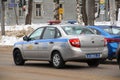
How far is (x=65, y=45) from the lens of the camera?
52.2 ft

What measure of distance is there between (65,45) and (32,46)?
78.5 inches

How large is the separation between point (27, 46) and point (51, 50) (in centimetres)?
156

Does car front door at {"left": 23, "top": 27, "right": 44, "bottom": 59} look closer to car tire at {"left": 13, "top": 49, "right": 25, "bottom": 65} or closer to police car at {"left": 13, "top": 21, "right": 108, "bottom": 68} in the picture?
police car at {"left": 13, "top": 21, "right": 108, "bottom": 68}

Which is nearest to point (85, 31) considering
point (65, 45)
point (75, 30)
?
point (75, 30)

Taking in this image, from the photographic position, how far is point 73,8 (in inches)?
2808

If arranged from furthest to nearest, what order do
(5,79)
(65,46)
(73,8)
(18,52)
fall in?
(73,8) → (18,52) → (65,46) → (5,79)

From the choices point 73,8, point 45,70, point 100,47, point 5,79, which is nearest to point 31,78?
point 5,79

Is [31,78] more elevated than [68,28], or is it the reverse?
[68,28]

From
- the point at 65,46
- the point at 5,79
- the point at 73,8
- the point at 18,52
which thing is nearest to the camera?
the point at 5,79

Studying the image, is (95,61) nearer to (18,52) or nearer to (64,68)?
(64,68)

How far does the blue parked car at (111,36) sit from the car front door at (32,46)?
2.31 meters

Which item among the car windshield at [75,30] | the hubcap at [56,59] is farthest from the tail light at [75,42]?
the hubcap at [56,59]

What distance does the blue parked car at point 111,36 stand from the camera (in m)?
17.2

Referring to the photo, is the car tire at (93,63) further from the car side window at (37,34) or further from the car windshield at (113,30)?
the car side window at (37,34)
